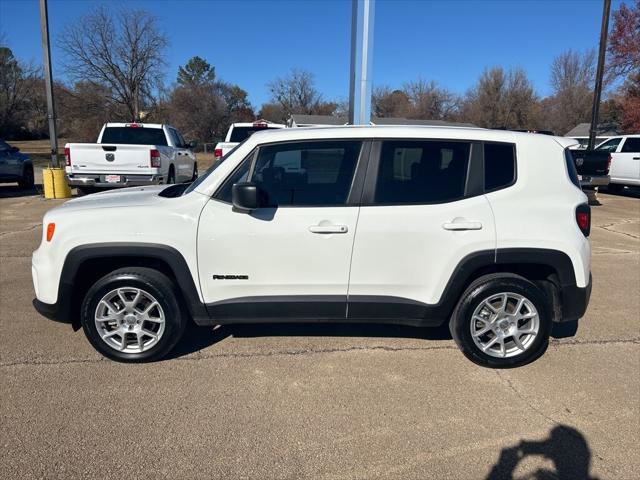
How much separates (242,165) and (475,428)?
7.85ft

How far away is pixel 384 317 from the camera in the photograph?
3693 millimetres

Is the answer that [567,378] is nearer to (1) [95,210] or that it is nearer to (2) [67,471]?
(2) [67,471]

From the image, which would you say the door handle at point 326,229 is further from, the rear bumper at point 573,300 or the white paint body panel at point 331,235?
the rear bumper at point 573,300

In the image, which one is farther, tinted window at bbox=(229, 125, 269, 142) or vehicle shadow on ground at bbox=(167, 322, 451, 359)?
tinted window at bbox=(229, 125, 269, 142)

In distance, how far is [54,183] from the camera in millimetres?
13008

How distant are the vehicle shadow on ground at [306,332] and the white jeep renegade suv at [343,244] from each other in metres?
0.57

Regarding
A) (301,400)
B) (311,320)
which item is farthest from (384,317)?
(301,400)

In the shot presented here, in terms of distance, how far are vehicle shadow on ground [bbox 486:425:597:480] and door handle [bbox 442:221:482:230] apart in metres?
1.41

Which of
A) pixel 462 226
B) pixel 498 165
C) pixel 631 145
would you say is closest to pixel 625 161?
pixel 631 145

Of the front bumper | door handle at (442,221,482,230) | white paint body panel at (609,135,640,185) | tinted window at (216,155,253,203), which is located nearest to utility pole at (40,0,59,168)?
the front bumper

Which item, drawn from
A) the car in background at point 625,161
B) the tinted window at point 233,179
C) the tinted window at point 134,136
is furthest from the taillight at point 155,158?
the car in background at point 625,161

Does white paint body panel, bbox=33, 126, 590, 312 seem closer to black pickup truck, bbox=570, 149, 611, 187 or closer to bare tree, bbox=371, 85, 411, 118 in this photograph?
black pickup truck, bbox=570, 149, 611, 187

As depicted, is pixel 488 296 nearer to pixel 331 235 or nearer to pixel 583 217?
pixel 583 217

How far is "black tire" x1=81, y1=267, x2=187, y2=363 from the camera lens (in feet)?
11.6
